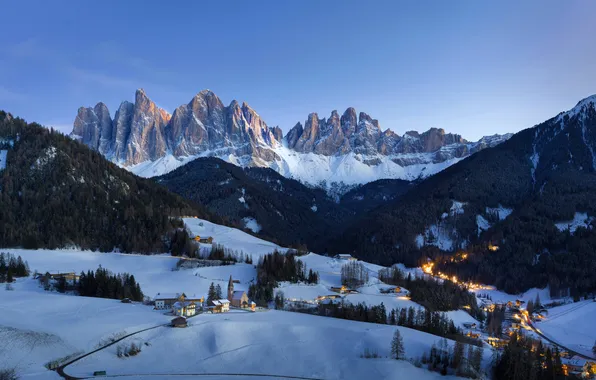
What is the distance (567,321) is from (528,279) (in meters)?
40.4

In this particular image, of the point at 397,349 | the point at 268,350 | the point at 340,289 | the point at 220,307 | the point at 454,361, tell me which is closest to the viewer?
the point at 454,361

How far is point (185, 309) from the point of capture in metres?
68.3

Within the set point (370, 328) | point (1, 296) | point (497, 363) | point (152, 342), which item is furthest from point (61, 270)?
point (497, 363)

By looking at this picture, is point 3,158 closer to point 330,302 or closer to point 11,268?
point 11,268

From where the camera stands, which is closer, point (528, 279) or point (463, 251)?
point (528, 279)

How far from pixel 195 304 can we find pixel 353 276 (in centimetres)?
4775

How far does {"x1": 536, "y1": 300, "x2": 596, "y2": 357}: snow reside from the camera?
88.6 meters

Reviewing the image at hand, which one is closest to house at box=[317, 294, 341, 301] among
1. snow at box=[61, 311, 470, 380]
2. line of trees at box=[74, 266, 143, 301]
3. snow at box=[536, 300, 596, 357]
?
snow at box=[61, 311, 470, 380]

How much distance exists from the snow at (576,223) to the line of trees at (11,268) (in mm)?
157247

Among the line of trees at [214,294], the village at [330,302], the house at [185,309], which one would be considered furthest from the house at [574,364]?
the line of trees at [214,294]

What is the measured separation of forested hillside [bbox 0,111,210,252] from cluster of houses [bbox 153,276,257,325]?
2002 inches

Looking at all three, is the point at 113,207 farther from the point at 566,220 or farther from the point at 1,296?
the point at 566,220

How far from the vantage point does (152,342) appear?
185 ft

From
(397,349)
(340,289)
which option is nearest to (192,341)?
(397,349)
